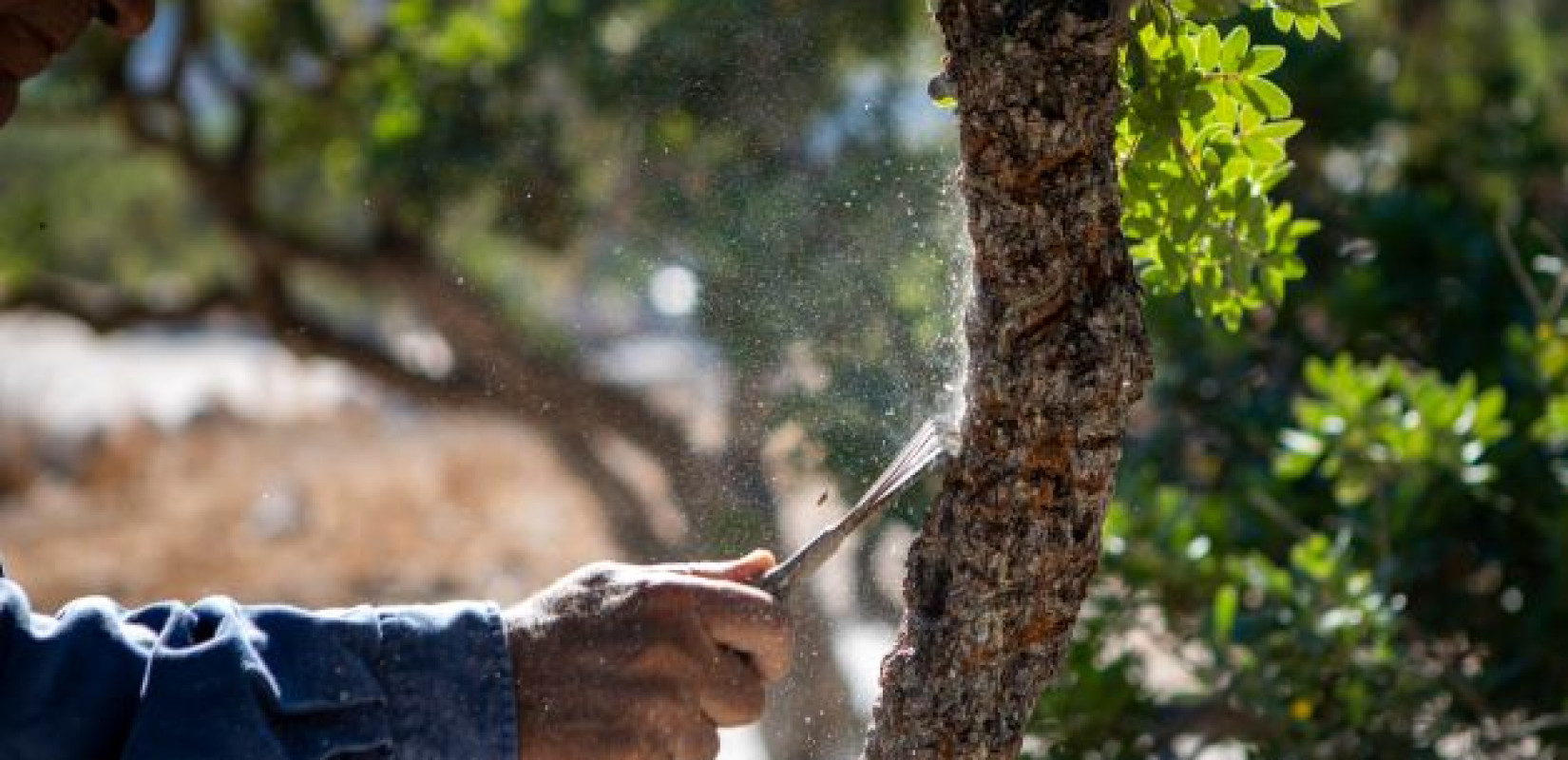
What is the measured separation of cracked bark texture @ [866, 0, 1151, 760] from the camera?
66.4 inches

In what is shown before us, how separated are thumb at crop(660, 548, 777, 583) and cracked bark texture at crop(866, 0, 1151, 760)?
0.14m

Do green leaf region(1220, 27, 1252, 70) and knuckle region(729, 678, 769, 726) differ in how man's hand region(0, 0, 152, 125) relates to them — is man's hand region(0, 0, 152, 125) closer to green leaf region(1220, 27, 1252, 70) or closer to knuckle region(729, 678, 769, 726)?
knuckle region(729, 678, 769, 726)

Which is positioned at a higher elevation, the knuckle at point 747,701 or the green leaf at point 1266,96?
the green leaf at point 1266,96

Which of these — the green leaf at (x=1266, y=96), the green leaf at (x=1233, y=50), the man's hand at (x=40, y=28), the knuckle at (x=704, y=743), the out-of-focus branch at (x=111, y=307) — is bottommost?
the knuckle at (x=704, y=743)

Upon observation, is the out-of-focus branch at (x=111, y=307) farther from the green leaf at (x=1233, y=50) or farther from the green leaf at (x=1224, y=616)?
the green leaf at (x=1233, y=50)

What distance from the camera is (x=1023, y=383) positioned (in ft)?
5.76

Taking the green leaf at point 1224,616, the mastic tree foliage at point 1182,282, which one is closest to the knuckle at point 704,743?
the mastic tree foliage at point 1182,282

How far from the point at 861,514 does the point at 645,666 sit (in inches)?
10.6

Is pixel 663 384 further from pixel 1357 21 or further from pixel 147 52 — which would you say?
pixel 147 52

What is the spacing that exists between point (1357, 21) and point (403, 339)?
126 inches

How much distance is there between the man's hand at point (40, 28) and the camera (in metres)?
1.83

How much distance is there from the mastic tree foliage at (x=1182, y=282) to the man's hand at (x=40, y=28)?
0.72 m

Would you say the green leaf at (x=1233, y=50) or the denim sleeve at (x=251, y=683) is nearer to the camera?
the denim sleeve at (x=251, y=683)

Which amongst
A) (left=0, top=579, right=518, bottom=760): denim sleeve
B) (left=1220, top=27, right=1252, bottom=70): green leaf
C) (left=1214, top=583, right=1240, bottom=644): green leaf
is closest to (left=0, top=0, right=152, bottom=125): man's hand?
(left=0, top=579, right=518, bottom=760): denim sleeve
